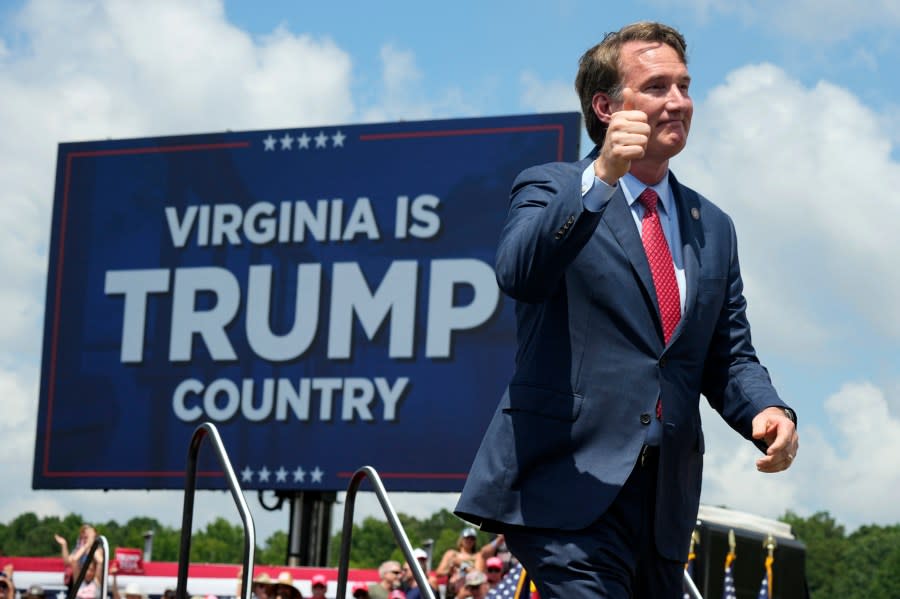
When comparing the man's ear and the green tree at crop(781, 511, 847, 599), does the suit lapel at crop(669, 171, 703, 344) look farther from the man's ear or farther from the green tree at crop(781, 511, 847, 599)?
the green tree at crop(781, 511, 847, 599)

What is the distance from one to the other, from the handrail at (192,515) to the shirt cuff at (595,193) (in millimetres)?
2412

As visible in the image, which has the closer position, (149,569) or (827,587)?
(149,569)

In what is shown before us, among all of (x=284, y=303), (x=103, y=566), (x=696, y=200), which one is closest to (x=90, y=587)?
(x=103, y=566)

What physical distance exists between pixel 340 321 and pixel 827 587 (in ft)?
300

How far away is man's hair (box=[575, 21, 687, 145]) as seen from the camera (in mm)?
2914

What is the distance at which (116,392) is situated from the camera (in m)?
16.3

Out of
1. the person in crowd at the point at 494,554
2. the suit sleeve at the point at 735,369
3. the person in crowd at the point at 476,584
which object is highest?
the suit sleeve at the point at 735,369

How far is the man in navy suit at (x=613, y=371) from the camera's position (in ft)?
8.59

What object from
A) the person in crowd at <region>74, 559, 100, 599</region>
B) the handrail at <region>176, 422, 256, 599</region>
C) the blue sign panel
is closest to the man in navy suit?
the handrail at <region>176, 422, 256, 599</region>

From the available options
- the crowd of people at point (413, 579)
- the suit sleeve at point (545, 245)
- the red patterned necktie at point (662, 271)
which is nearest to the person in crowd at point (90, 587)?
the crowd of people at point (413, 579)

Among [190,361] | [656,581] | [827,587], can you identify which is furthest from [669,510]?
[827,587]

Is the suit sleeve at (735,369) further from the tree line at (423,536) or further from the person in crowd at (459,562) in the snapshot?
the tree line at (423,536)

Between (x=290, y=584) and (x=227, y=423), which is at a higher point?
(x=227, y=423)

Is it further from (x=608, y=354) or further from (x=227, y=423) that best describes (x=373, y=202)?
(x=608, y=354)
